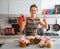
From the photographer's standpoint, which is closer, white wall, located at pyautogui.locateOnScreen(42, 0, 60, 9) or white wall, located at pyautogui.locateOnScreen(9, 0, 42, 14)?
white wall, located at pyautogui.locateOnScreen(9, 0, 42, 14)

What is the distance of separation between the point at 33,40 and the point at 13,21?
1.72 m

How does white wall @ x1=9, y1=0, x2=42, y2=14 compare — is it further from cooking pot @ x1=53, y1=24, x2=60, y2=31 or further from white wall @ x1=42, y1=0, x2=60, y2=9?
cooking pot @ x1=53, y1=24, x2=60, y2=31

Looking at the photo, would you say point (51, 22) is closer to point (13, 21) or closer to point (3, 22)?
point (13, 21)

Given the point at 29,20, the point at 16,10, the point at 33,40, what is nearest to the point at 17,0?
the point at 16,10

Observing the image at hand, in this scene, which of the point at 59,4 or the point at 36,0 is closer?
the point at 36,0

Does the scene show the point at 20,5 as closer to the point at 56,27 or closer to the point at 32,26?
the point at 56,27

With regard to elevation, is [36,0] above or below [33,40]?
above

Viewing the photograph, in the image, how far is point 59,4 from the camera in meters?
3.58

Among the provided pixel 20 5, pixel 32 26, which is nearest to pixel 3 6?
pixel 20 5

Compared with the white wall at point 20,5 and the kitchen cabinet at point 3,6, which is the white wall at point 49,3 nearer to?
the white wall at point 20,5

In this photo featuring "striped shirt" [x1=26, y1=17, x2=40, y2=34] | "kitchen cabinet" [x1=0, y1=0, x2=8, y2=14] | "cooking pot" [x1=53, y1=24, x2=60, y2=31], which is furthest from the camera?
"cooking pot" [x1=53, y1=24, x2=60, y2=31]

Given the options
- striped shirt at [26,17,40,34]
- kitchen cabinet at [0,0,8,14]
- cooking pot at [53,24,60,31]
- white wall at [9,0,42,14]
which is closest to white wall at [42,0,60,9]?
white wall at [9,0,42,14]

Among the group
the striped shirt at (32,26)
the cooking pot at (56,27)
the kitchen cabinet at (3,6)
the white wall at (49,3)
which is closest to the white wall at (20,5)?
the kitchen cabinet at (3,6)

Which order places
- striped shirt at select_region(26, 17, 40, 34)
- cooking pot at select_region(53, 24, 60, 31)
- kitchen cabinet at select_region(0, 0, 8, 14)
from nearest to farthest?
striped shirt at select_region(26, 17, 40, 34) → kitchen cabinet at select_region(0, 0, 8, 14) → cooking pot at select_region(53, 24, 60, 31)
